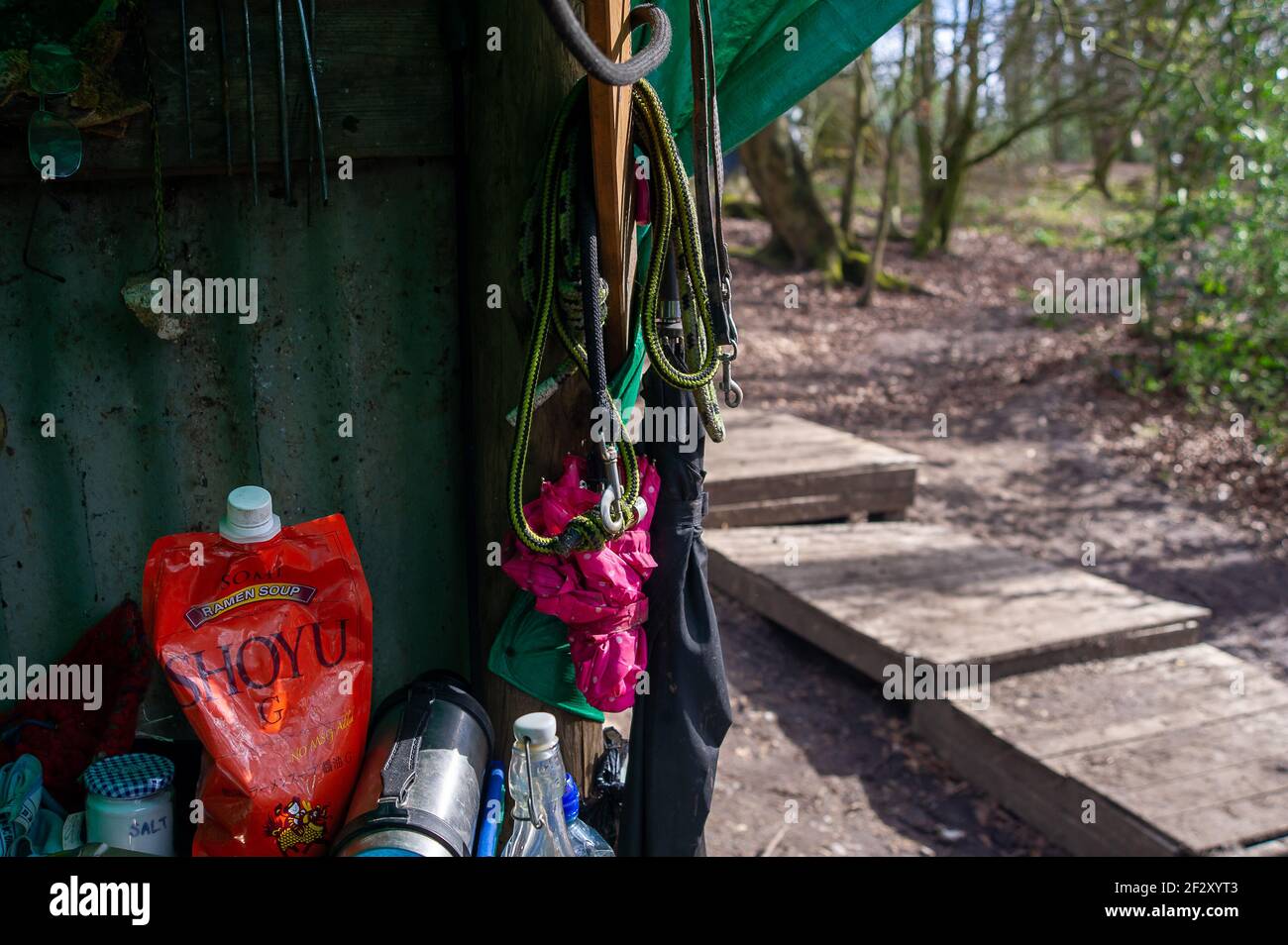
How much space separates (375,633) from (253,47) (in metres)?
1.19

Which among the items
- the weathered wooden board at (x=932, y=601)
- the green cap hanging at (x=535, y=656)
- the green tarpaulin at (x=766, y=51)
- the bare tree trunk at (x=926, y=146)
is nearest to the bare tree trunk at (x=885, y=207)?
the bare tree trunk at (x=926, y=146)

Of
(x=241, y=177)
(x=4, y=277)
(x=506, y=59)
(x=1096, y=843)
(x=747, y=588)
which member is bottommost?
(x=1096, y=843)

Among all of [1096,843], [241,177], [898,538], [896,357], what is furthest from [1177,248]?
[241,177]

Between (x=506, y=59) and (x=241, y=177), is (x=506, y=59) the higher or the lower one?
the higher one

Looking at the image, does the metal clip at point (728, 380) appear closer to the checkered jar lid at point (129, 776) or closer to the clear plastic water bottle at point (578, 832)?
the clear plastic water bottle at point (578, 832)

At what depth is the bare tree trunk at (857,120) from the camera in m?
13.3

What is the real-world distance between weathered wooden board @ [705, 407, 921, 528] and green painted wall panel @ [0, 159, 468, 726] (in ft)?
12.0

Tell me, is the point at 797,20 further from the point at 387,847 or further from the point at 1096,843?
the point at 1096,843

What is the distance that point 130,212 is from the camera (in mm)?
2189

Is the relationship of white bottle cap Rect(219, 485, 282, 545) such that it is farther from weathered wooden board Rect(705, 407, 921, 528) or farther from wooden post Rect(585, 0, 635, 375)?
weathered wooden board Rect(705, 407, 921, 528)

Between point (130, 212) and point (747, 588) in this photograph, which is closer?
point (130, 212)

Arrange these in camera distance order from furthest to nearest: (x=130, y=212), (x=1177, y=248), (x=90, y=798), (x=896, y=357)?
(x=896, y=357) < (x=1177, y=248) < (x=130, y=212) < (x=90, y=798)
